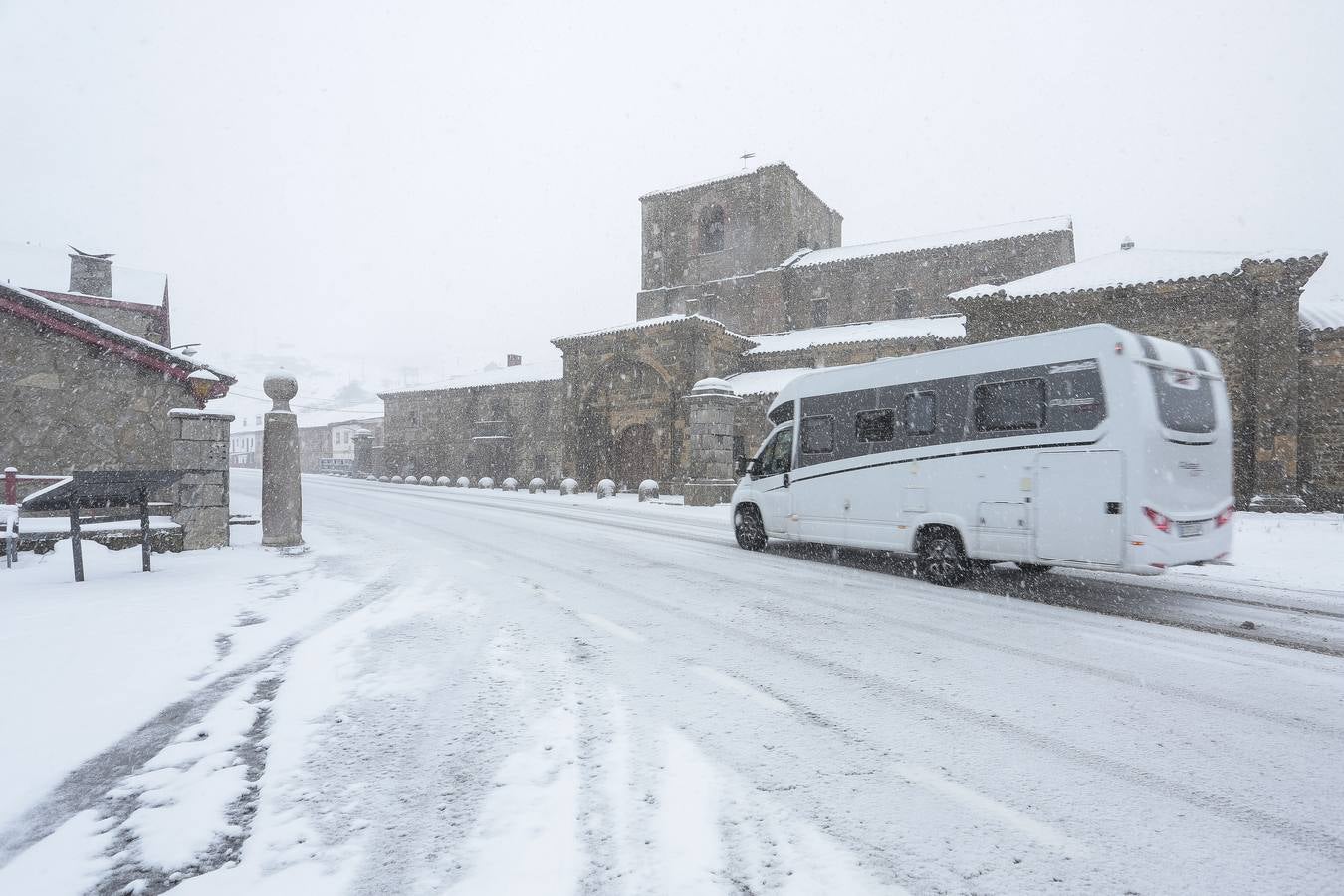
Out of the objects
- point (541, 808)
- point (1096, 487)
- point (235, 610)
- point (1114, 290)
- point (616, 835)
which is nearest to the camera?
point (616, 835)

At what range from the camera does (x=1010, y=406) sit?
6.78m

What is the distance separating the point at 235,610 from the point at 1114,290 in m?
20.7

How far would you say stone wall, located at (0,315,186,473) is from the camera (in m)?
8.63

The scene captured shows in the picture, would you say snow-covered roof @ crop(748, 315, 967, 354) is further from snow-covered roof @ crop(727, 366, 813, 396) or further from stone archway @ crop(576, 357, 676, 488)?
stone archway @ crop(576, 357, 676, 488)

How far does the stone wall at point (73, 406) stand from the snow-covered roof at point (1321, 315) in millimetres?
25306

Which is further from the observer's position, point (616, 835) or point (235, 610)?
point (235, 610)

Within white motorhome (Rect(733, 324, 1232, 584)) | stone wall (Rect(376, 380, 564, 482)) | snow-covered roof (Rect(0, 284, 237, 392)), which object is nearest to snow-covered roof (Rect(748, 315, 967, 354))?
stone wall (Rect(376, 380, 564, 482))

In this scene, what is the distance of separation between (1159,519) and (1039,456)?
114cm

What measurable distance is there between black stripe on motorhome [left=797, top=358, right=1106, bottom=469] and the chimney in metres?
30.3

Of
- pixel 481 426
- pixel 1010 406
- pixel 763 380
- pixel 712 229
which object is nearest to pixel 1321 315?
pixel 763 380

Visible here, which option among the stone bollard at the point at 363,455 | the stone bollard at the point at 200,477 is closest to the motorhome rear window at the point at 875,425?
the stone bollard at the point at 200,477

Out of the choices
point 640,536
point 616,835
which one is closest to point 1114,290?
point 640,536

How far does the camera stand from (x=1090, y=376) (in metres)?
6.17

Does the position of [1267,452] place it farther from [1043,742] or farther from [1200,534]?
[1043,742]
